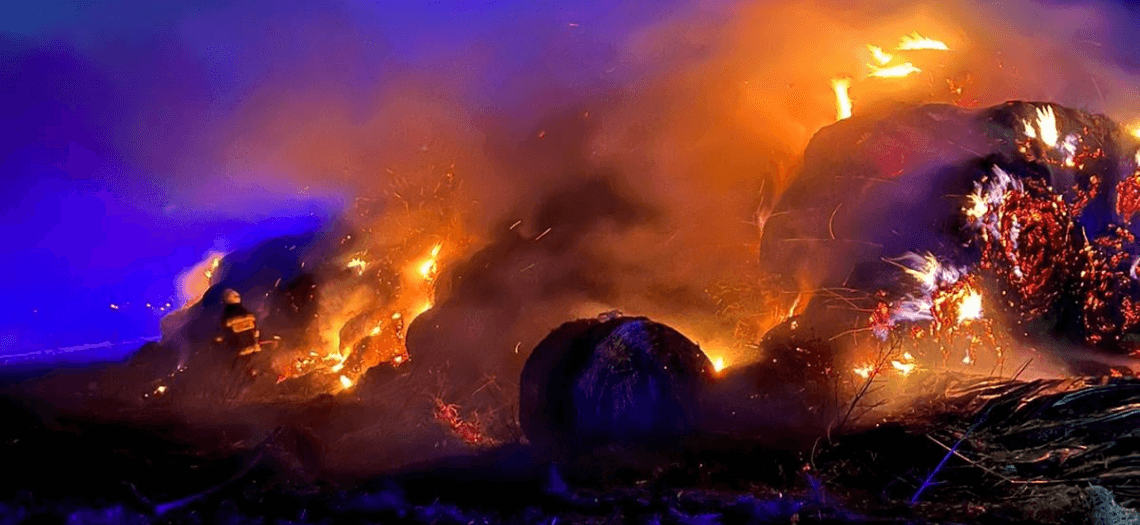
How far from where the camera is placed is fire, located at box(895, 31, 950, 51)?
835 centimetres

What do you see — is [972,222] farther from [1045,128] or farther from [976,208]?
[1045,128]

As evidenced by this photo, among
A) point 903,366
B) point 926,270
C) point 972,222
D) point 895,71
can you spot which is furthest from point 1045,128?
point 903,366

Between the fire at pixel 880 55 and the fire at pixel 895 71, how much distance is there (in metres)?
0.12

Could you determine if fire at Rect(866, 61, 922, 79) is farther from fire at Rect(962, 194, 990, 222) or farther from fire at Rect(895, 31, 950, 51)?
fire at Rect(962, 194, 990, 222)

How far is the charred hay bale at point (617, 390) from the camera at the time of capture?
489cm

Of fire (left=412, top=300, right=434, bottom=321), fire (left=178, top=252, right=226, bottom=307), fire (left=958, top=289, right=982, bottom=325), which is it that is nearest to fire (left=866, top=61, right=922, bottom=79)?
fire (left=958, top=289, right=982, bottom=325)

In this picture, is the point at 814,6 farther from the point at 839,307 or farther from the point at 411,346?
the point at 411,346

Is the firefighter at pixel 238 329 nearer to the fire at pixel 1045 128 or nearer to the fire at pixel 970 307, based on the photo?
the fire at pixel 970 307

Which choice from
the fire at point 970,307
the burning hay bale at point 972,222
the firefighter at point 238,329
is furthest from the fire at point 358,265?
the fire at point 970,307

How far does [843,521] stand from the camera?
345 centimetres

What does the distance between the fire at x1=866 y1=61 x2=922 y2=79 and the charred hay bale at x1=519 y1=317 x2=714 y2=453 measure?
4.90 m

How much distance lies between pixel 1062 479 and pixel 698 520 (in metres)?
2.11

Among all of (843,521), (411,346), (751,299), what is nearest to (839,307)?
(751,299)

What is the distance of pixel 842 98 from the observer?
834 centimetres
